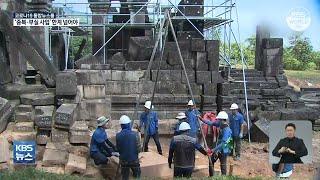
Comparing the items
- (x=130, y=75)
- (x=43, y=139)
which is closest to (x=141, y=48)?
(x=130, y=75)

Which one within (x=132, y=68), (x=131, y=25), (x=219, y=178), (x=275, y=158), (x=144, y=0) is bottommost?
(x=219, y=178)

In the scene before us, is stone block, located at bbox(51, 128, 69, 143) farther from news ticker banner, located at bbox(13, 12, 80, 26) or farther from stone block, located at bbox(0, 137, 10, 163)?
news ticker banner, located at bbox(13, 12, 80, 26)

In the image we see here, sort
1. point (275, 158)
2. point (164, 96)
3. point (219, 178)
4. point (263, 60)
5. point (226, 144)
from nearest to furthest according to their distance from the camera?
point (275, 158), point (219, 178), point (226, 144), point (164, 96), point (263, 60)

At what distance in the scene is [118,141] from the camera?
23.1ft

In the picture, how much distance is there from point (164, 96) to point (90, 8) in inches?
239

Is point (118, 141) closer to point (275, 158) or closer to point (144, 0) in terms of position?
point (275, 158)

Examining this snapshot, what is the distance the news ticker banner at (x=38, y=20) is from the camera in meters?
9.29

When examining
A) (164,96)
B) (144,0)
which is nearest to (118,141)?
(164,96)

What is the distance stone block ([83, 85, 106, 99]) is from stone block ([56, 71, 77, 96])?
1015 mm

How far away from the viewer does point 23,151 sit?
6984 millimetres

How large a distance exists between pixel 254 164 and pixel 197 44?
3.67 meters

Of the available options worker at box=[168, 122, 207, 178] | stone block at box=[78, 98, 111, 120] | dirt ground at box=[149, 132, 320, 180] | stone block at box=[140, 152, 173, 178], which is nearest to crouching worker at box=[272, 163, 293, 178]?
worker at box=[168, 122, 207, 178]

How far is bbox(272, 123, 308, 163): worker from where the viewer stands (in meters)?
5.00

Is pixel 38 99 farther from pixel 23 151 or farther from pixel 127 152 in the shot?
pixel 127 152
